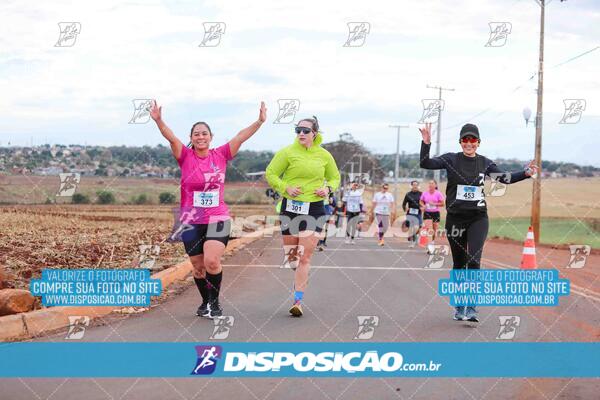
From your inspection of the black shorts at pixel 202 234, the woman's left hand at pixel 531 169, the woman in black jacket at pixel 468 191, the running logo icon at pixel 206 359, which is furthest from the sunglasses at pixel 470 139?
the running logo icon at pixel 206 359

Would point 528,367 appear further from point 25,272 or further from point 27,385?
point 25,272

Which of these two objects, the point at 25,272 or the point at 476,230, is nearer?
the point at 476,230

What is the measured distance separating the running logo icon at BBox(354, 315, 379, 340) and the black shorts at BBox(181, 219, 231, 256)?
5.68 ft

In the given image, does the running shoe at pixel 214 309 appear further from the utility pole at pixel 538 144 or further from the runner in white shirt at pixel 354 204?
the utility pole at pixel 538 144

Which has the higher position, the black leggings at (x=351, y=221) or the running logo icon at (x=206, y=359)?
the running logo icon at (x=206, y=359)

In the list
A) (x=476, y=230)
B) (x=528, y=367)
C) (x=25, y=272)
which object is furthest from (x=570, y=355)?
(x=25, y=272)

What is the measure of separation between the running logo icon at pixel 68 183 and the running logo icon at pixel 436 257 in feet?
24.6

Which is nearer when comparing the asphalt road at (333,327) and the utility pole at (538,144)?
the asphalt road at (333,327)

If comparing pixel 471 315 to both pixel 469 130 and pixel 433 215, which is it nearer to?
pixel 469 130

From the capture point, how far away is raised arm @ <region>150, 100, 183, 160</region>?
8.45 m

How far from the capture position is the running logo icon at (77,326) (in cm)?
→ 801

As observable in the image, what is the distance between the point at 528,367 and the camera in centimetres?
676

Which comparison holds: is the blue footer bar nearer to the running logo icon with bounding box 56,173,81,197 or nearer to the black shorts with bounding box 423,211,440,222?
the running logo icon with bounding box 56,173,81,197

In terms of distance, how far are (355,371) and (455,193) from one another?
378cm
